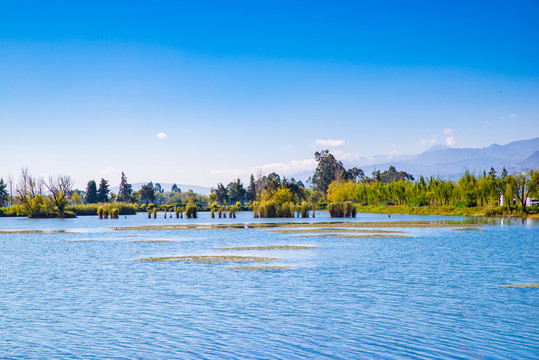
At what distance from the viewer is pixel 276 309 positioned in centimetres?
1347

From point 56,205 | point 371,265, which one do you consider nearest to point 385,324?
point 371,265

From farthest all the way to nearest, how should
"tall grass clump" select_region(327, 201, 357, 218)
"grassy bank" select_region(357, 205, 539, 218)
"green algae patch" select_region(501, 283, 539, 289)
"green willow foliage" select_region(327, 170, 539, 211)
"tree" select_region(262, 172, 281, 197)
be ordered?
"tree" select_region(262, 172, 281, 197) → "tall grass clump" select_region(327, 201, 357, 218) → "green willow foliage" select_region(327, 170, 539, 211) → "grassy bank" select_region(357, 205, 539, 218) → "green algae patch" select_region(501, 283, 539, 289)

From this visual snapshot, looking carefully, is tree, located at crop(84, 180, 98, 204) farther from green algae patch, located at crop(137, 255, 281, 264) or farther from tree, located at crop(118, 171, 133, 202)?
green algae patch, located at crop(137, 255, 281, 264)

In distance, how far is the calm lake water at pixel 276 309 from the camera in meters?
10.2

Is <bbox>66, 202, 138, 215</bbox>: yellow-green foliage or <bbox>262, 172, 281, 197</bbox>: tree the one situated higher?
<bbox>262, 172, 281, 197</bbox>: tree

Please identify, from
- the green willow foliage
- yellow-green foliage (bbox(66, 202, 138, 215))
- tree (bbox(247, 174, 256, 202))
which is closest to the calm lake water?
the green willow foliage

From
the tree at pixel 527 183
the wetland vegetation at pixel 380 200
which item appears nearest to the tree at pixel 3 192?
the wetland vegetation at pixel 380 200

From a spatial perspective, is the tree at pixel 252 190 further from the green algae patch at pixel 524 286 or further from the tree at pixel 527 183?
the green algae patch at pixel 524 286

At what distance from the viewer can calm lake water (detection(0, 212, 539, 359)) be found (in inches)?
402

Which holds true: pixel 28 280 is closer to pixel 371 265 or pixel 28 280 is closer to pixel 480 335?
pixel 371 265

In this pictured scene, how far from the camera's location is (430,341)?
34.3 ft

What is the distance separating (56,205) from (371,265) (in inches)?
2998

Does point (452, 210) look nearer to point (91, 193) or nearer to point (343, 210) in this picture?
point (343, 210)

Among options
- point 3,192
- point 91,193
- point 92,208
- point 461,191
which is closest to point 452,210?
point 461,191
